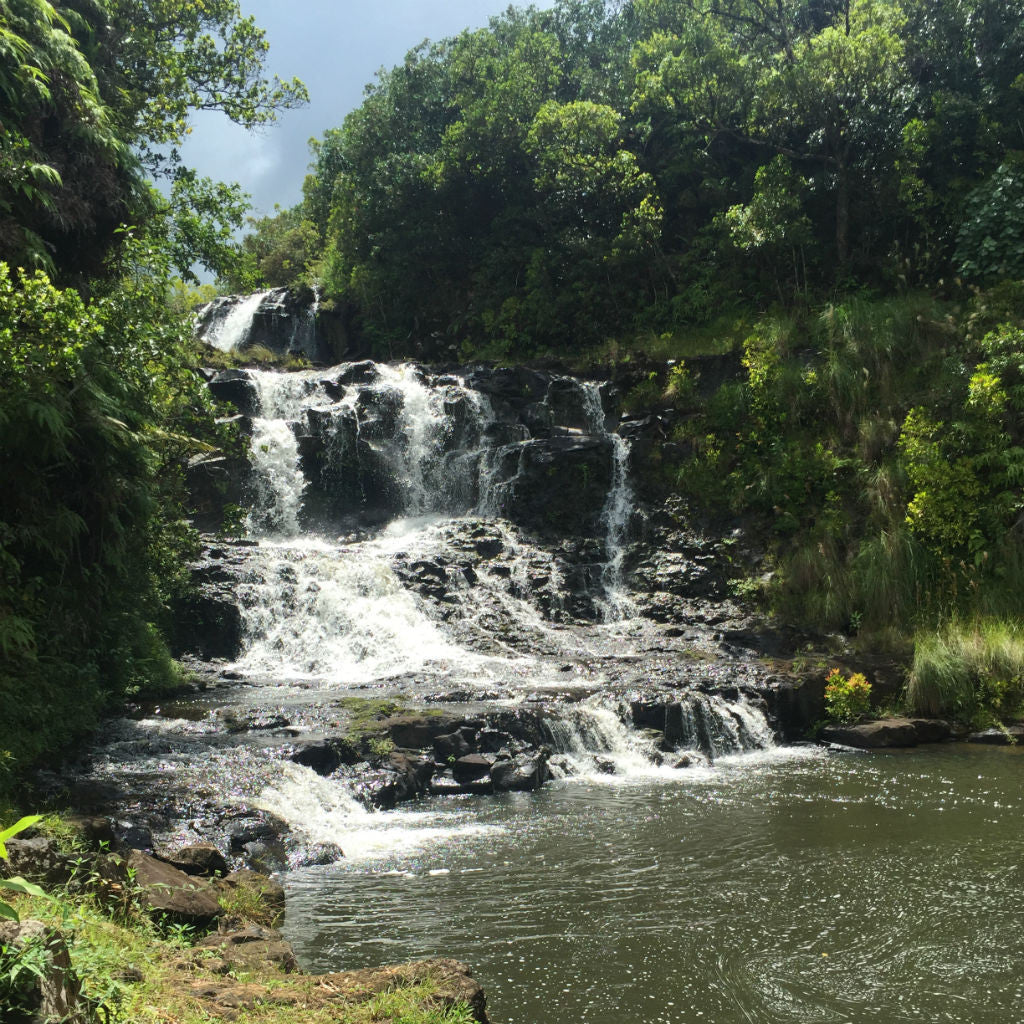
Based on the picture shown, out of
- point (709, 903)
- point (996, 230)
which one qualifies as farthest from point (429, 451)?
point (709, 903)

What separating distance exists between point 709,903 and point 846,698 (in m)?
7.22

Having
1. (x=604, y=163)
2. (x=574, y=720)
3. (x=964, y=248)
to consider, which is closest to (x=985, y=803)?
(x=574, y=720)

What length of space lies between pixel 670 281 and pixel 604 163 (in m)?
4.33

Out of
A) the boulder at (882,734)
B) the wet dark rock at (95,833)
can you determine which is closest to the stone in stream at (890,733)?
the boulder at (882,734)

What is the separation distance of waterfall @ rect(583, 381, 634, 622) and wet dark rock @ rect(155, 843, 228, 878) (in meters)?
12.3

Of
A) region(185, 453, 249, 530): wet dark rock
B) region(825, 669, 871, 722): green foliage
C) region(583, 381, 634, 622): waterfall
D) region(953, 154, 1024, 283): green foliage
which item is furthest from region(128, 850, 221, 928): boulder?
region(953, 154, 1024, 283): green foliage

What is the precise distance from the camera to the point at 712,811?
27.5 feet

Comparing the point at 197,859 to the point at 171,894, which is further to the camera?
the point at 197,859

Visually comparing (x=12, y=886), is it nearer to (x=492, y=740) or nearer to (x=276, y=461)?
(x=492, y=740)

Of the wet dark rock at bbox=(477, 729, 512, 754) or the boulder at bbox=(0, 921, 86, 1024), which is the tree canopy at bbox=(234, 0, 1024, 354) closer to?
the wet dark rock at bbox=(477, 729, 512, 754)

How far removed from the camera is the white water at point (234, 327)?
3170cm

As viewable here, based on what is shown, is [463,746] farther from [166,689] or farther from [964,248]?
[964,248]

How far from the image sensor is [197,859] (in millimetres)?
6383

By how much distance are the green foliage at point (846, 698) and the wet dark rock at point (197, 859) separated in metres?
9.05
